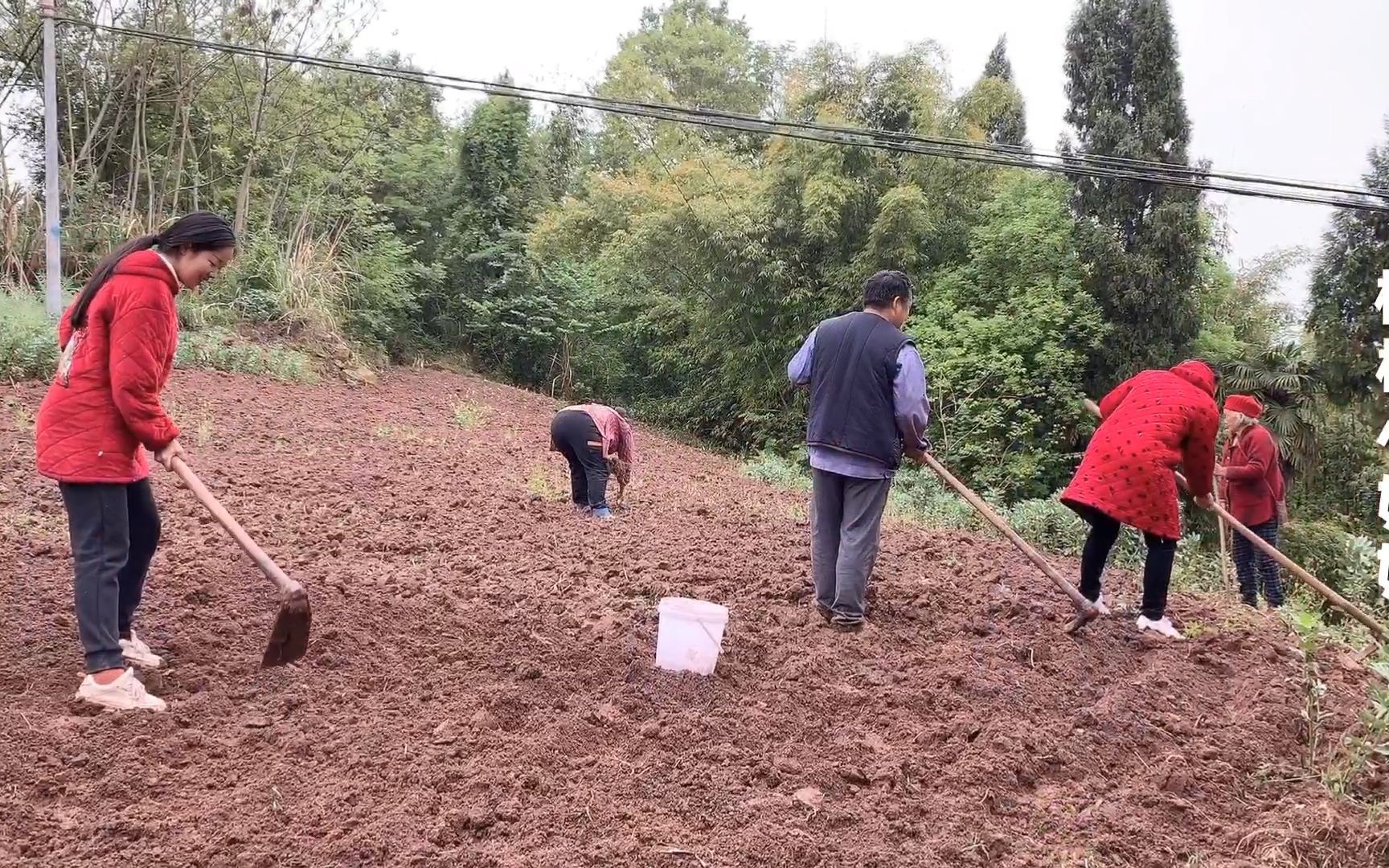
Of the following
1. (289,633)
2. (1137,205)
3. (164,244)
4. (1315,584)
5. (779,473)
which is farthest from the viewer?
(1137,205)

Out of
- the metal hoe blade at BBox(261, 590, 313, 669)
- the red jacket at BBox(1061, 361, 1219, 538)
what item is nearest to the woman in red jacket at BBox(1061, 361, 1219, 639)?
the red jacket at BBox(1061, 361, 1219, 538)

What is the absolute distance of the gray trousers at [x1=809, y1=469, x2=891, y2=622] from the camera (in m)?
4.06

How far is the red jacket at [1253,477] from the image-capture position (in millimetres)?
5715

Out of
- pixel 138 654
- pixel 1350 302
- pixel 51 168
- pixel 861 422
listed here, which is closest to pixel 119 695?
pixel 138 654

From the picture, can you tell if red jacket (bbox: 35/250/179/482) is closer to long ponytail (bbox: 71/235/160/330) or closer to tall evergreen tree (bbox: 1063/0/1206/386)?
long ponytail (bbox: 71/235/160/330)

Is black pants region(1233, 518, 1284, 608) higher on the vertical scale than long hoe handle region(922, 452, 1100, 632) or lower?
lower

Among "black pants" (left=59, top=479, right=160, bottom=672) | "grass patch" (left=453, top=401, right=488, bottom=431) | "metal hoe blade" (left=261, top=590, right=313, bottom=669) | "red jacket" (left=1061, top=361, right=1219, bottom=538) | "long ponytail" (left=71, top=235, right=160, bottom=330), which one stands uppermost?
"long ponytail" (left=71, top=235, right=160, bottom=330)

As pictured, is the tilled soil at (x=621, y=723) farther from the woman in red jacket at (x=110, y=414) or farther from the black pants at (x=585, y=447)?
the black pants at (x=585, y=447)

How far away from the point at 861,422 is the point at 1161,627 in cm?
160

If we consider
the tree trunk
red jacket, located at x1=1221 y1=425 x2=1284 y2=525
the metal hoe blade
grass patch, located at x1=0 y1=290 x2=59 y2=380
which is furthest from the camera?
the tree trunk

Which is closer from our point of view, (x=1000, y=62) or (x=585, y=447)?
(x=585, y=447)

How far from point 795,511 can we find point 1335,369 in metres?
7.62

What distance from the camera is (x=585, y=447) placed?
245 inches

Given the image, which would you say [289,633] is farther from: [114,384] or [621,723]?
[621,723]
